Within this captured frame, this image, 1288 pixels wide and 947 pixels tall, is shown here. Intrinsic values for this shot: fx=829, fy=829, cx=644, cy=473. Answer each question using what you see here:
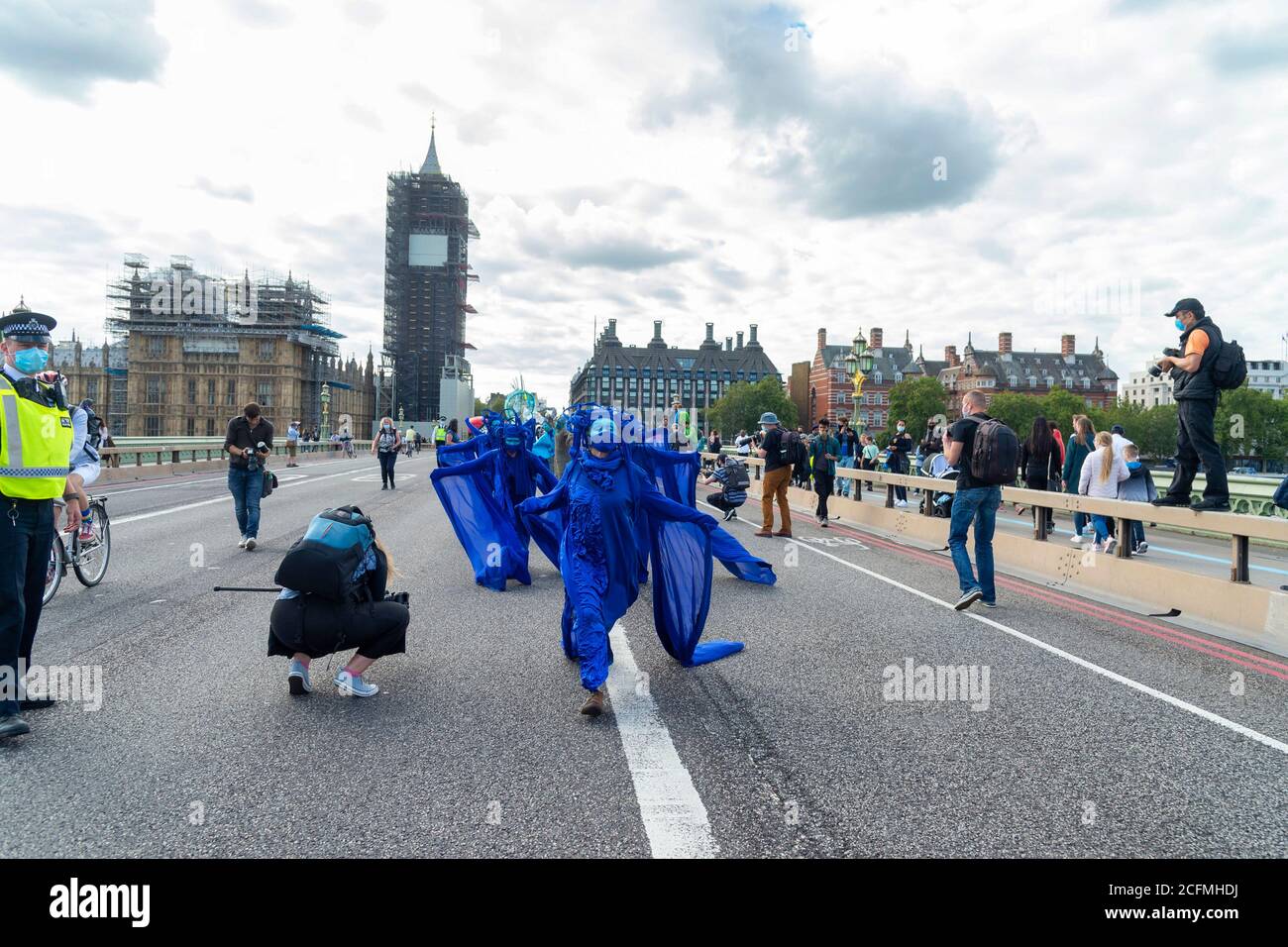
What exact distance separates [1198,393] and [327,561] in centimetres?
751

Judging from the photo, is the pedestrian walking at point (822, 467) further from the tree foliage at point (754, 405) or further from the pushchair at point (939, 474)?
the tree foliage at point (754, 405)

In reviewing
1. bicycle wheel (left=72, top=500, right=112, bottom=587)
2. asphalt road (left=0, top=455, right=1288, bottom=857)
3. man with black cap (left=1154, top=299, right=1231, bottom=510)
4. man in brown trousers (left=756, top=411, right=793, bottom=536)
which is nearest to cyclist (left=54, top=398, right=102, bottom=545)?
bicycle wheel (left=72, top=500, right=112, bottom=587)

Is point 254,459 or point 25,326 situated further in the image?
point 254,459

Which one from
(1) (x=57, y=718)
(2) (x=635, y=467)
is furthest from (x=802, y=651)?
(1) (x=57, y=718)

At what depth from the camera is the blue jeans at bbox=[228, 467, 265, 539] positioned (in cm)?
1125

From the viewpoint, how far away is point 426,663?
574cm

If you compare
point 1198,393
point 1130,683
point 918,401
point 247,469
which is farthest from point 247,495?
point 918,401

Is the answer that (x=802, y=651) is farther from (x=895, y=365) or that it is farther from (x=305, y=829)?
(x=895, y=365)

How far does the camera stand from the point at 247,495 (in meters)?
11.3

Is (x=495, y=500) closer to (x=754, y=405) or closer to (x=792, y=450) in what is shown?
(x=792, y=450)

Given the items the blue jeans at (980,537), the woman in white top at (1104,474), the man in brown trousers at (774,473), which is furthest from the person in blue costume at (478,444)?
the woman in white top at (1104,474)

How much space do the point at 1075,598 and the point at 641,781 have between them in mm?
7292

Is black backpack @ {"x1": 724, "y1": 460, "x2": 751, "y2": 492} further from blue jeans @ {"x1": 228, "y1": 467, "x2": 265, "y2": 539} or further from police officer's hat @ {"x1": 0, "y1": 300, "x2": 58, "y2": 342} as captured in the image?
police officer's hat @ {"x1": 0, "y1": 300, "x2": 58, "y2": 342}

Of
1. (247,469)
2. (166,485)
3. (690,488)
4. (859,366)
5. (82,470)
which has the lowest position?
(166,485)
